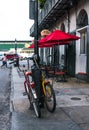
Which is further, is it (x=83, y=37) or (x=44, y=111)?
(x=83, y=37)

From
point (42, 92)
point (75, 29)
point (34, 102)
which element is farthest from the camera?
point (75, 29)

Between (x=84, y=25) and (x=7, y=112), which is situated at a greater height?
(x=84, y=25)

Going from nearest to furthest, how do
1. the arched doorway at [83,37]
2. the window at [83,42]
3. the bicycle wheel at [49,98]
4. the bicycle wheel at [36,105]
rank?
the bicycle wheel at [36,105] → the bicycle wheel at [49,98] → the arched doorway at [83,37] → the window at [83,42]

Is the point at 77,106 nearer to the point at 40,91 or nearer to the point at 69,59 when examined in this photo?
the point at 40,91

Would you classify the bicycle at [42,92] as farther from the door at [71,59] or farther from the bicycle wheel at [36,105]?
the door at [71,59]

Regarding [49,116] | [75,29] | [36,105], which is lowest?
[49,116]

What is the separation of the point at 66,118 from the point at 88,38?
10.3 m

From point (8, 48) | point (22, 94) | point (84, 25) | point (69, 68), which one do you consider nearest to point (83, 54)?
point (84, 25)

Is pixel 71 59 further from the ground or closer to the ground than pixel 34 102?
further from the ground

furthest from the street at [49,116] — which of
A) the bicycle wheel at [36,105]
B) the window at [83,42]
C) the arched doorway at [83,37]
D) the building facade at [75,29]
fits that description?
the window at [83,42]

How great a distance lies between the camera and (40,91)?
9.98m

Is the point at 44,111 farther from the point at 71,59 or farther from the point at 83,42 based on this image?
the point at 71,59

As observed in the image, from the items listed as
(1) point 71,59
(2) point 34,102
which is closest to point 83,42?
(1) point 71,59

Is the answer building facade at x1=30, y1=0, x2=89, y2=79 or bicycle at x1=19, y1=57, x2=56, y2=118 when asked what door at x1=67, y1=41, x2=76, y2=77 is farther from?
bicycle at x1=19, y1=57, x2=56, y2=118
